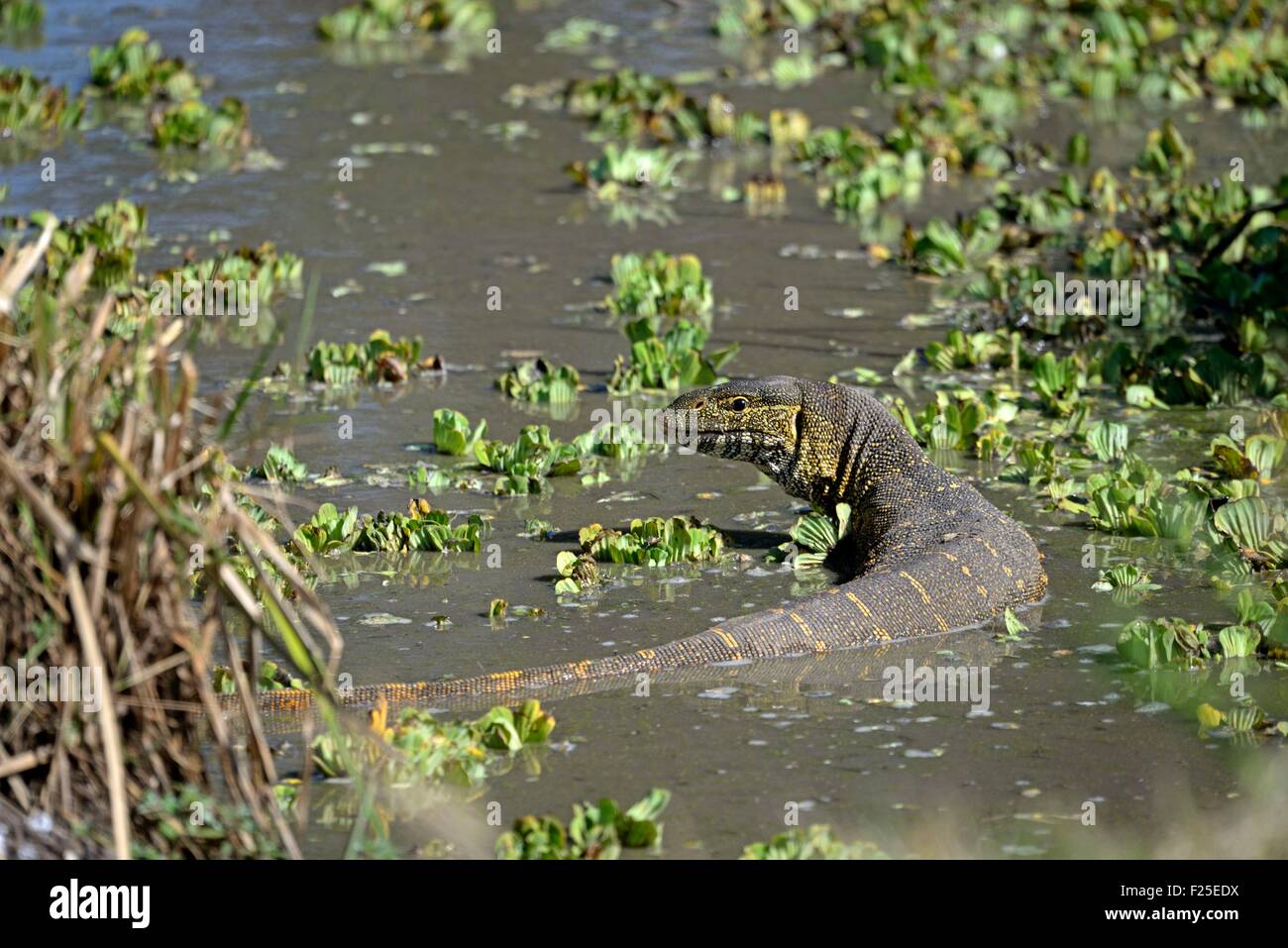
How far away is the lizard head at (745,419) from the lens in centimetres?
917

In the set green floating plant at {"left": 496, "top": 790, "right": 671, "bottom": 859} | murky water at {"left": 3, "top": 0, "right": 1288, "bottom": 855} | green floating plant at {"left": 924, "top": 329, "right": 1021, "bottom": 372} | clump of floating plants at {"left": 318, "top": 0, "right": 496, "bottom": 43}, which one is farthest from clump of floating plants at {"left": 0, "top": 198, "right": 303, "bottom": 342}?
clump of floating plants at {"left": 318, "top": 0, "right": 496, "bottom": 43}

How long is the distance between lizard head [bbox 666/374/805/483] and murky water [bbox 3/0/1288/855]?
18.1 inches

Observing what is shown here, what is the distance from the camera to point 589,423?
35.9ft

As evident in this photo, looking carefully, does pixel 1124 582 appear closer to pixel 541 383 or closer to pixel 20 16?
pixel 541 383

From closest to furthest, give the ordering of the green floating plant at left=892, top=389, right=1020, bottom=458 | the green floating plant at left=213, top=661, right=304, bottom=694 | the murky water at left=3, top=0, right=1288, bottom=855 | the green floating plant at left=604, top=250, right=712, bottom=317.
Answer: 1. the murky water at left=3, top=0, right=1288, bottom=855
2. the green floating plant at left=213, top=661, right=304, bottom=694
3. the green floating plant at left=892, top=389, right=1020, bottom=458
4. the green floating plant at left=604, top=250, right=712, bottom=317

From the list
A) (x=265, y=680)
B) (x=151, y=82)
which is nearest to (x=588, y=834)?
(x=265, y=680)

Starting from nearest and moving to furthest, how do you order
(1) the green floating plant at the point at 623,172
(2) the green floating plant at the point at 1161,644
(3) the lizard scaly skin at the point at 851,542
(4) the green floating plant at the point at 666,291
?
(3) the lizard scaly skin at the point at 851,542, (2) the green floating plant at the point at 1161,644, (4) the green floating plant at the point at 666,291, (1) the green floating plant at the point at 623,172

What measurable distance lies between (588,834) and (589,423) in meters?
5.18

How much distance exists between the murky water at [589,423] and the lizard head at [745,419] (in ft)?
1.51

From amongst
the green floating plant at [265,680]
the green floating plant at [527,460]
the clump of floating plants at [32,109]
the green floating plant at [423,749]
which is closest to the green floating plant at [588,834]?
the green floating plant at [423,749]

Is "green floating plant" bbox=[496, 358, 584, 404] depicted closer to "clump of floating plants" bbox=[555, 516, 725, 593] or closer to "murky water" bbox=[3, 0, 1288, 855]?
"murky water" bbox=[3, 0, 1288, 855]

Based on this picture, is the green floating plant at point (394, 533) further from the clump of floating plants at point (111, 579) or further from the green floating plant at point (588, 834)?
the clump of floating plants at point (111, 579)

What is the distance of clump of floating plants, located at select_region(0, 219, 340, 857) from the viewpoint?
4973 millimetres
